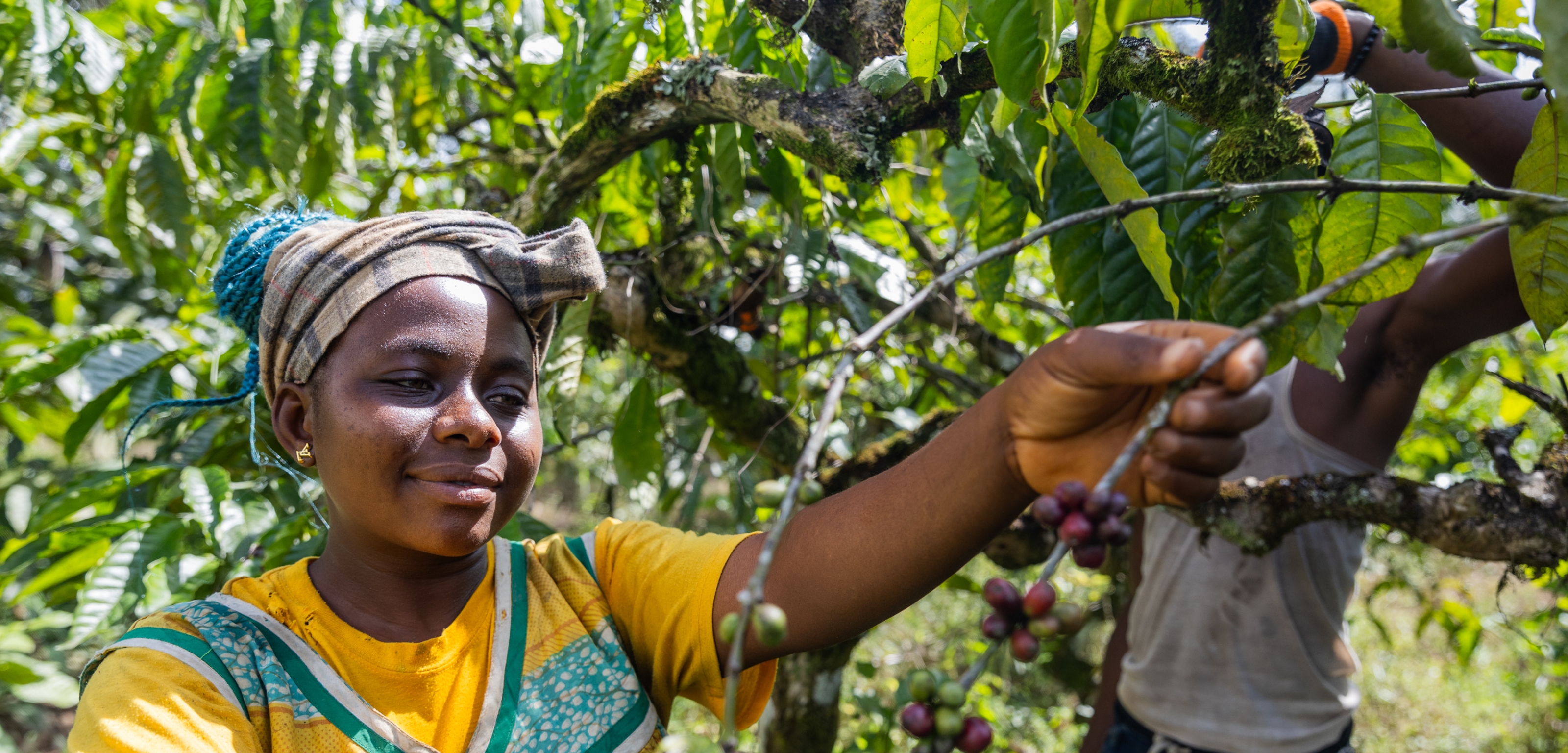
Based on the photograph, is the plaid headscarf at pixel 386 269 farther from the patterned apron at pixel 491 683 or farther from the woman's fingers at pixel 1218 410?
the woman's fingers at pixel 1218 410

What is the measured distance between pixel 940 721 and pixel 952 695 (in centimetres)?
4

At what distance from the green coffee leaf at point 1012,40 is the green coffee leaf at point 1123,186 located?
10 cm

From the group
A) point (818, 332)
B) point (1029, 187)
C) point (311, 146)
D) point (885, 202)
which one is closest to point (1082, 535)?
point (1029, 187)

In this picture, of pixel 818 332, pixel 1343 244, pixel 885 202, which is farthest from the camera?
pixel 818 332

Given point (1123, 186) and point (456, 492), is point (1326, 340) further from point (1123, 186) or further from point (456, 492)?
point (456, 492)

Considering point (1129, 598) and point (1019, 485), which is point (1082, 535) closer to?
point (1019, 485)

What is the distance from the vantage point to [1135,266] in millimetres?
1479

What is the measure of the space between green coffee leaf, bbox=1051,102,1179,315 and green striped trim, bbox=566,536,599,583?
0.97 meters

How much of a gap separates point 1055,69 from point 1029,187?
1.59 ft

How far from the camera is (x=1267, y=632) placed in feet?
7.52

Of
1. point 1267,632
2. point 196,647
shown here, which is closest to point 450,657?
point 196,647

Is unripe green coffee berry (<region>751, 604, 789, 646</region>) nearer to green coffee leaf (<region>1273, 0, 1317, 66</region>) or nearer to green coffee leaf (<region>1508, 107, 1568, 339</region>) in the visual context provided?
green coffee leaf (<region>1273, 0, 1317, 66</region>)

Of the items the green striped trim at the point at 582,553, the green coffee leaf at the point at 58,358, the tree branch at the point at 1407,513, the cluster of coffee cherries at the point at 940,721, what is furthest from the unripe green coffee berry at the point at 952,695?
the green coffee leaf at the point at 58,358

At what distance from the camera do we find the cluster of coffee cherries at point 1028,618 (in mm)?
809
